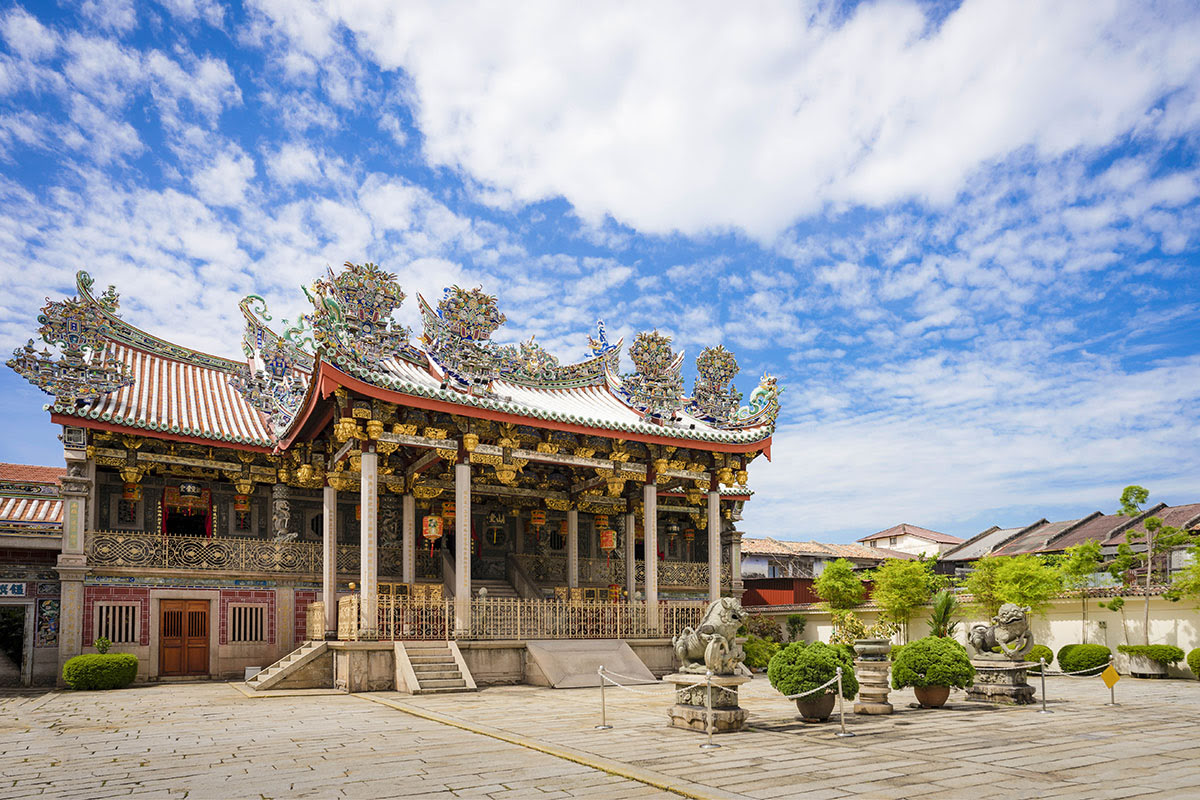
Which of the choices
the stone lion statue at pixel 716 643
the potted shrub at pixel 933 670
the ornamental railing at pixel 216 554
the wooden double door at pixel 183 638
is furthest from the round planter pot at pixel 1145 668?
the wooden double door at pixel 183 638

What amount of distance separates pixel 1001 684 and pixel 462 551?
34.8 ft

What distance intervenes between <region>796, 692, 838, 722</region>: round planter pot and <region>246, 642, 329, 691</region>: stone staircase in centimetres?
1017

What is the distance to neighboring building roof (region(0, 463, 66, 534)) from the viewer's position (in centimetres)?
2003

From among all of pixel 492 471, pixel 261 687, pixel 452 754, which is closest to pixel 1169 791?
pixel 452 754

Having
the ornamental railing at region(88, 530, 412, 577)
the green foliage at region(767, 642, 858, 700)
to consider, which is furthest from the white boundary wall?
the ornamental railing at region(88, 530, 412, 577)

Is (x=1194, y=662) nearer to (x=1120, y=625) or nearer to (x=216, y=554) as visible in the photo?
(x=1120, y=625)

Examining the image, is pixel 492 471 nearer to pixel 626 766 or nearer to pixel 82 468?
pixel 82 468

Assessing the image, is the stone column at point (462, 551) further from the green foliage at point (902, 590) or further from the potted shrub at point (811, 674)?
the green foliage at point (902, 590)

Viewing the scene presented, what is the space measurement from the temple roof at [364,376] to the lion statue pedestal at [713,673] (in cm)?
843

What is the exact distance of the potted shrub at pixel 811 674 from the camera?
11969 mm

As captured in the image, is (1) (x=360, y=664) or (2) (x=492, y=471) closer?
(1) (x=360, y=664)

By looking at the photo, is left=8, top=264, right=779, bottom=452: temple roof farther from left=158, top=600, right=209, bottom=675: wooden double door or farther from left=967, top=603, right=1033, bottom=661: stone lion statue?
left=967, top=603, right=1033, bottom=661: stone lion statue

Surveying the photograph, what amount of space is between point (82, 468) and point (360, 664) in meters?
8.92

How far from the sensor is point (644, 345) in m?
23.2
